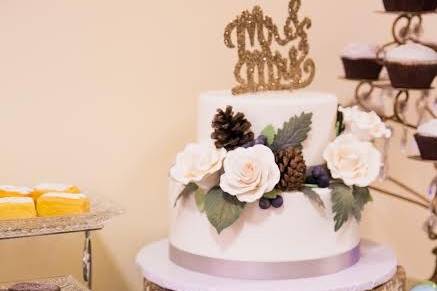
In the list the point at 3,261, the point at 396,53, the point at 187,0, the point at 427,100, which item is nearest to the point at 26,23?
the point at 187,0

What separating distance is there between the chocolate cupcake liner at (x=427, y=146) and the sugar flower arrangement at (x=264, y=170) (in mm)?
246

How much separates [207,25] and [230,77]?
144 mm

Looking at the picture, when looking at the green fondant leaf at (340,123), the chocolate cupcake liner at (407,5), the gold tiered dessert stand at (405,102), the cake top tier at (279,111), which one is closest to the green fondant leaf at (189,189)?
the cake top tier at (279,111)

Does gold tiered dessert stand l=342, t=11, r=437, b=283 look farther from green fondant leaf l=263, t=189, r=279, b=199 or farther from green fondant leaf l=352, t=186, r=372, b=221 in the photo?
green fondant leaf l=263, t=189, r=279, b=199

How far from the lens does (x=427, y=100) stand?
7.26 feet

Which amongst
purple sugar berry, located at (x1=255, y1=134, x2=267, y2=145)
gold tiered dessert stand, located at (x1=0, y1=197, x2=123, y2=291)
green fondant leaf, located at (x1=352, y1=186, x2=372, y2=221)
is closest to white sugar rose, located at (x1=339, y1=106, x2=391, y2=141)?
green fondant leaf, located at (x1=352, y1=186, x2=372, y2=221)

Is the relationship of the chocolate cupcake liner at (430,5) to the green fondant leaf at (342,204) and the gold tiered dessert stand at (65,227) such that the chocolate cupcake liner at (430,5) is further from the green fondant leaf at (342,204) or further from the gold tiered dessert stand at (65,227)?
the gold tiered dessert stand at (65,227)

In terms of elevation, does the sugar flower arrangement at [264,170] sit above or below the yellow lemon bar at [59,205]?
above

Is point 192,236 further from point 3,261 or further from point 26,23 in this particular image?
point 26,23

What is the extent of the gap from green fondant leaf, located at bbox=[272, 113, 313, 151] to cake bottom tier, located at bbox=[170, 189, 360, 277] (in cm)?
10

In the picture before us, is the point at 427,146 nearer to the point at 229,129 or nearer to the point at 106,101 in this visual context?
the point at 229,129

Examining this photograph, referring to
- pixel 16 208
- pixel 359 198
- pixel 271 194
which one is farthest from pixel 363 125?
pixel 16 208

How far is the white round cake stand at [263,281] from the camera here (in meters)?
1.62

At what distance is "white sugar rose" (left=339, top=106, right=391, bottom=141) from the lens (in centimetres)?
181
